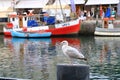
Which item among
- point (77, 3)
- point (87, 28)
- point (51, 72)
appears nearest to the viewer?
point (51, 72)

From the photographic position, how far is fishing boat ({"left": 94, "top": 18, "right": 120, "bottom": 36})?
167ft

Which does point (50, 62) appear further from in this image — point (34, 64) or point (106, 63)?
point (106, 63)

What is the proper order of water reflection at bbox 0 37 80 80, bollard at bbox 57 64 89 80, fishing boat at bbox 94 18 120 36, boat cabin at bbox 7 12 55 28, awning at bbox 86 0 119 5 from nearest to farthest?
bollard at bbox 57 64 89 80
water reflection at bbox 0 37 80 80
fishing boat at bbox 94 18 120 36
boat cabin at bbox 7 12 55 28
awning at bbox 86 0 119 5

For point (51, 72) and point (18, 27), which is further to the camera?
point (18, 27)

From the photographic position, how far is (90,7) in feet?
206

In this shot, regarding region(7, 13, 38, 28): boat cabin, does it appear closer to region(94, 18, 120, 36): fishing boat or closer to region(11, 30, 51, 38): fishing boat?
region(11, 30, 51, 38): fishing boat

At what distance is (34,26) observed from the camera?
180 feet

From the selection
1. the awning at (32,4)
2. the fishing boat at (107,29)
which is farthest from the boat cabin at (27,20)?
the awning at (32,4)

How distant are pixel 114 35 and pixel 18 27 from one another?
43.2ft

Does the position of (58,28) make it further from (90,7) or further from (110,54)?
(110,54)

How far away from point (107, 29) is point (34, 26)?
31.8ft

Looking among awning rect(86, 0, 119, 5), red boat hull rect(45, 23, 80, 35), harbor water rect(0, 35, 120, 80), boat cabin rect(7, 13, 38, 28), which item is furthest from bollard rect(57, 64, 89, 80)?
awning rect(86, 0, 119, 5)

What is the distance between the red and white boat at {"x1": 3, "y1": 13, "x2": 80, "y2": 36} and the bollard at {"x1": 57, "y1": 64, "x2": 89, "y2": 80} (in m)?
45.6

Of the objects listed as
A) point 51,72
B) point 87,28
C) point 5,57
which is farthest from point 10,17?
point 51,72
